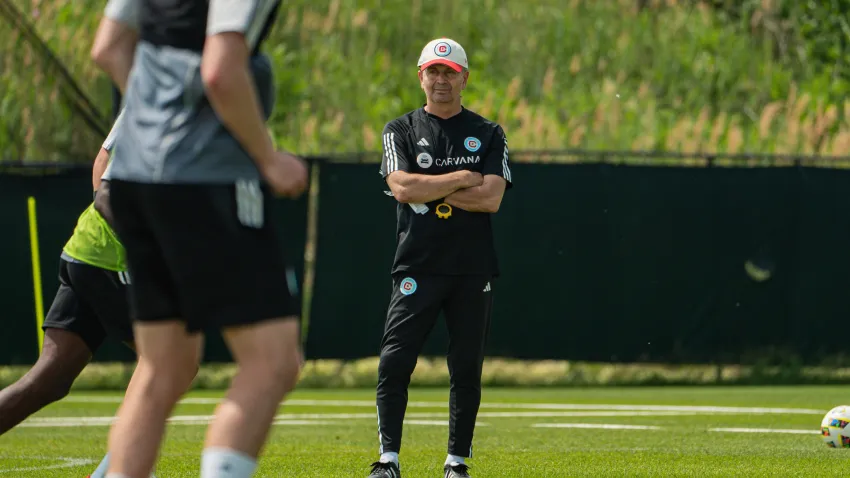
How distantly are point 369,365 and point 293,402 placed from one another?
6.39ft

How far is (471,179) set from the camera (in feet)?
24.7

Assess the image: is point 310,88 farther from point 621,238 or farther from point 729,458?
point 729,458

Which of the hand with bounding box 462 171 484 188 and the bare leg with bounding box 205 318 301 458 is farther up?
the hand with bounding box 462 171 484 188

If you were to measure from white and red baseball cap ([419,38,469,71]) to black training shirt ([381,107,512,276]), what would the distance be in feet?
0.84

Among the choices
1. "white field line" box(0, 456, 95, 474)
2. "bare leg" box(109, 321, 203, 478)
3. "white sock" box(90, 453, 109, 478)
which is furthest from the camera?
"white field line" box(0, 456, 95, 474)

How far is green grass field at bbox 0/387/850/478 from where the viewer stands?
26.8 feet

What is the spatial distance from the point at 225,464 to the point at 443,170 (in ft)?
12.3

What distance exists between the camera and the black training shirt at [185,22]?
4.14 m

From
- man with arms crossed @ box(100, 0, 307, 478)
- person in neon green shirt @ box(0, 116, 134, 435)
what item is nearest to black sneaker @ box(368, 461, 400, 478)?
person in neon green shirt @ box(0, 116, 134, 435)

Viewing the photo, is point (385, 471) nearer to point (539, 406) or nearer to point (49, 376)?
point (49, 376)

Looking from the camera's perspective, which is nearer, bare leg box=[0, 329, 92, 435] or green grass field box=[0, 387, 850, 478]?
bare leg box=[0, 329, 92, 435]

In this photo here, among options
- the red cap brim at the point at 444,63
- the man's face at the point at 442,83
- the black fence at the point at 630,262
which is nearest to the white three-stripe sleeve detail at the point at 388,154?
the man's face at the point at 442,83

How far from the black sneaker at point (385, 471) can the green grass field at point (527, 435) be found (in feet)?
1.73

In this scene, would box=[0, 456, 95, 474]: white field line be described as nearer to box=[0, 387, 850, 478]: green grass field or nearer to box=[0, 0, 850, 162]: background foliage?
box=[0, 387, 850, 478]: green grass field
